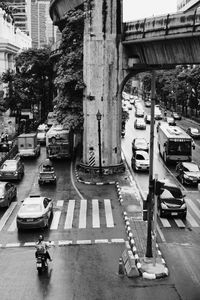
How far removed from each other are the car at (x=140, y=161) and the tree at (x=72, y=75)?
19.0ft

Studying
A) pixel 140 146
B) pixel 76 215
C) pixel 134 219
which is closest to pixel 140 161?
pixel 140 146

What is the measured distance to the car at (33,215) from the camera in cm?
2625

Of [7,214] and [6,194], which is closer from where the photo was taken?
[7,214]

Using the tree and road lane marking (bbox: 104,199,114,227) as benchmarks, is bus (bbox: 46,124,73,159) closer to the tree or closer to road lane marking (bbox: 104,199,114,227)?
the tree

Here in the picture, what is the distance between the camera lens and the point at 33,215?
1036 inches

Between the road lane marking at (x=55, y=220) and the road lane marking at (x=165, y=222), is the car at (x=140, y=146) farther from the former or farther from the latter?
the road lane marking at (x=165, y=222)

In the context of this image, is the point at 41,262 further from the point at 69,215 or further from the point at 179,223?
the point at 179,223

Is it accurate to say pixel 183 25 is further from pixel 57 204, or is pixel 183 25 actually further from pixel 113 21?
pixel 57 204

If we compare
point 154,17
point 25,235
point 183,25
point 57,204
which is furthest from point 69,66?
point 25,235

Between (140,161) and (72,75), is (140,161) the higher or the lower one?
the lower one

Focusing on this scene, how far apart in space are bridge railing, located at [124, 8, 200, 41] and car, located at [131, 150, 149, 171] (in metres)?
10.2

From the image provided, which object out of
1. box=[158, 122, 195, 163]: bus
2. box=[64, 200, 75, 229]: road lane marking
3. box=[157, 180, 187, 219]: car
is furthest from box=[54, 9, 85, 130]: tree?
box=[157, 180, 187, 219]: car

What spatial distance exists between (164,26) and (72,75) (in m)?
11.3

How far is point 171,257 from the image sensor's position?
2230 centimetres
